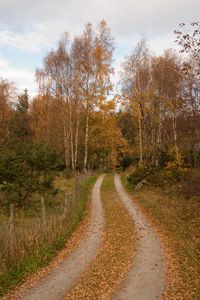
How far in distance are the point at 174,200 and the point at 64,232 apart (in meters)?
8.79

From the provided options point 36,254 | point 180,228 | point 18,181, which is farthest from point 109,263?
point 18,181

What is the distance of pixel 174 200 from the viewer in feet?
70.1

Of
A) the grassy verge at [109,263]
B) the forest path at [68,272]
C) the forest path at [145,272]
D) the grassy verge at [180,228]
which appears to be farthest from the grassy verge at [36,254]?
the grassy verge at [180,228]

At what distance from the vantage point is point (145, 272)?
413 inches

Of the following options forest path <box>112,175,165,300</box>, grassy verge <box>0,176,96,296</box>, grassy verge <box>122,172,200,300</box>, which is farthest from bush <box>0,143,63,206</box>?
grassy verge <box>122,172,200,300</box>

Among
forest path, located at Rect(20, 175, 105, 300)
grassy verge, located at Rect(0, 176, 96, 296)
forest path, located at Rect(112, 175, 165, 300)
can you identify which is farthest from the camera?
grassy verge, located at Rect(0, 176, 96, 296)

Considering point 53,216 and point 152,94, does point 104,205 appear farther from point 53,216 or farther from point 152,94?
point 152,94

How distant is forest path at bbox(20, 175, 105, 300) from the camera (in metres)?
9.17

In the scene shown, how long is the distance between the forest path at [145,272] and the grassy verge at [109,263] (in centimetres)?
25

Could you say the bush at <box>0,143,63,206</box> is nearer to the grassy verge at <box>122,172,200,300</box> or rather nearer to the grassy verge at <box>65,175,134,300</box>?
the grassy verge at <box>65,175,134,300</box>

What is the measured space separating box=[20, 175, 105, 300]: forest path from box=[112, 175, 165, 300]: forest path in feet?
4.87

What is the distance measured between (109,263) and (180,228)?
490cm

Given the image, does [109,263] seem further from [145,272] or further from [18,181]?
[18,181]

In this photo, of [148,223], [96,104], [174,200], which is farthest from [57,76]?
[148,223]
